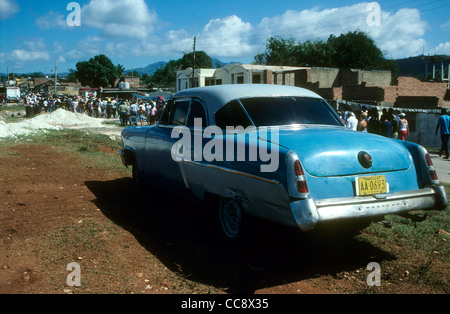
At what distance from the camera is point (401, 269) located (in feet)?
12.7

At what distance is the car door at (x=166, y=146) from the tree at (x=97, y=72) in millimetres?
99965

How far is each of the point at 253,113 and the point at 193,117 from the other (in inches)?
39.3

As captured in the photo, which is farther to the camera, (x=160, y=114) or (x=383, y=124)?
(x=160, y=114)

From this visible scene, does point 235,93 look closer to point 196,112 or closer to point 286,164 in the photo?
point 196,112

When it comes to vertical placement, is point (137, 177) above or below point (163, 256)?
above

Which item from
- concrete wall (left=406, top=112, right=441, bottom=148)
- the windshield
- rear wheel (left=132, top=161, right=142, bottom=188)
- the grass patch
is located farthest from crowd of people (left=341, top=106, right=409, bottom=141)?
the windshield

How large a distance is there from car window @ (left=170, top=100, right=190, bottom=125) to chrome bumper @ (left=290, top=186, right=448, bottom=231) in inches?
98.5

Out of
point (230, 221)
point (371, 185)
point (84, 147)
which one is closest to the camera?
point (371, 185)

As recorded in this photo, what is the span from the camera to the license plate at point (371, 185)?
3525mm

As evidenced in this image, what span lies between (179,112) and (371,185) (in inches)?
114

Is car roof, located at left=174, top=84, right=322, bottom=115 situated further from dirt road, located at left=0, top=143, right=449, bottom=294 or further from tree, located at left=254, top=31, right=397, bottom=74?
tree, located at left=254, top=31, right=397, bottom=74

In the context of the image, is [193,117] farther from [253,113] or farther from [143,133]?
[143,133]

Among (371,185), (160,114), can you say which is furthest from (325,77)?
(371,185)

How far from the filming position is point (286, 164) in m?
3.32
